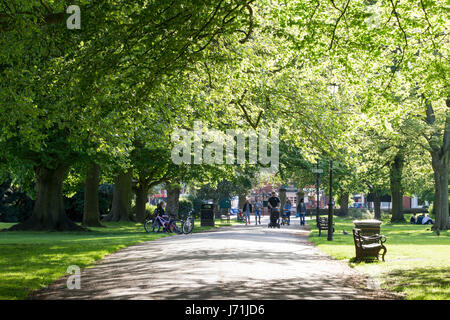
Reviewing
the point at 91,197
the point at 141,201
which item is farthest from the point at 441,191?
the point at 91,197

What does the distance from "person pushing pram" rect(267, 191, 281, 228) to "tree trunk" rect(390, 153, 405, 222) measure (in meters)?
17.4

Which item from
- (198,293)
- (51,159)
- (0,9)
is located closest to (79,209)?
(51,159)

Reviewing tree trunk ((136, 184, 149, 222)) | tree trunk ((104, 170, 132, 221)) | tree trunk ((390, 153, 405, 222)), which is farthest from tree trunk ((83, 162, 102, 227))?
tree trunk ((390, 153, 405, 222))

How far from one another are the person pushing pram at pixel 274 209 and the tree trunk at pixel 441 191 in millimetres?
9258

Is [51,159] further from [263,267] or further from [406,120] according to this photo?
[406,120]

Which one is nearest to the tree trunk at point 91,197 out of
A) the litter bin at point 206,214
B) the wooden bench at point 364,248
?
the litter bin at point 206,214

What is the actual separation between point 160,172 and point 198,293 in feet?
99.5

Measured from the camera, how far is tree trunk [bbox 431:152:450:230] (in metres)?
34.7

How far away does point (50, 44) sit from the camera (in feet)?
42.9

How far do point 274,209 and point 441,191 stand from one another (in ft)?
33.9

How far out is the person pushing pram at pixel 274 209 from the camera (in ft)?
103

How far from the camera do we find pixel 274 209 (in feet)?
108

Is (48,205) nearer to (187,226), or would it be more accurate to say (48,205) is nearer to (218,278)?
(187,226)

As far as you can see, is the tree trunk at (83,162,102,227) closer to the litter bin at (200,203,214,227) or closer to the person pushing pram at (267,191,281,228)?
the litter bin at (200,203,214,227)
